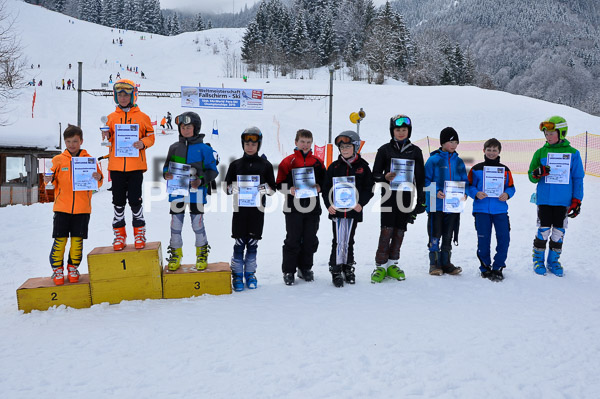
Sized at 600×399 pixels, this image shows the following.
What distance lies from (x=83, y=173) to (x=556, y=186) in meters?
5.73

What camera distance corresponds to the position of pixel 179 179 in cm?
425

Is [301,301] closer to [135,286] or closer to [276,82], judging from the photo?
[135,286]

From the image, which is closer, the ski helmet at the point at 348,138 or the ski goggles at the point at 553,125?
the ski helmet at the point at 348,138

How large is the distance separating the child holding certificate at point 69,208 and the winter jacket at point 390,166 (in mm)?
3325

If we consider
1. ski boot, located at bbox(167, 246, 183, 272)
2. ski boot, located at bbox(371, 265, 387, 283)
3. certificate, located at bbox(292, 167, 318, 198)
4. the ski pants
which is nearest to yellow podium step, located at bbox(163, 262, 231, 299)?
ski boot, located at bbox(167, 246, 183, 272)

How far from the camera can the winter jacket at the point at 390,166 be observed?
4.71 m

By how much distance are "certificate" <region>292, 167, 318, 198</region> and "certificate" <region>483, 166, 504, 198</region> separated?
221 cm

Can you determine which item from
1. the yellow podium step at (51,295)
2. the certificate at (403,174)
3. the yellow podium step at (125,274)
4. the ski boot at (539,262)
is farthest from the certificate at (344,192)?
the yellow podium step at (51,295)

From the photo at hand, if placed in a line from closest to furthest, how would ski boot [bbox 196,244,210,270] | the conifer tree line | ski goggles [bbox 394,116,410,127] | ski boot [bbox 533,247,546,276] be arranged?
1. ski boot [bbox 196,244,210,270]
2. ski goggles [bbox 394,116,410,127]
3. ski boot [bbox 533,247,546,276]
4. the conifer tree line

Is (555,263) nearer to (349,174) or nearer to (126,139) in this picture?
(349,174)

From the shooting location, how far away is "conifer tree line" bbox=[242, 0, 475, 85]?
171 ft

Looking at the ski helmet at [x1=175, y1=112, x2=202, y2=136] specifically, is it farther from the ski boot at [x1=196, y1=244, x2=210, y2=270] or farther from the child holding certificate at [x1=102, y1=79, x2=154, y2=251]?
the ski boot at [x1=196, y1=244, x2=210, y2=270]

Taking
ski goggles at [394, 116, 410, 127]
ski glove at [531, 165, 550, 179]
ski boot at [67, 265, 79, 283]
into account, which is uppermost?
ski goggles at [394, 116, 410, 127]

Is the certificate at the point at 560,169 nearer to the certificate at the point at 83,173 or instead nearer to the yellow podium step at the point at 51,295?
the certificate at the point at 83,173
